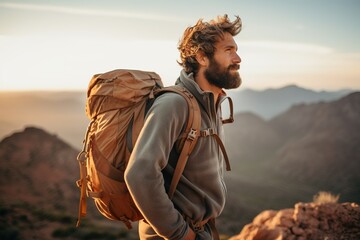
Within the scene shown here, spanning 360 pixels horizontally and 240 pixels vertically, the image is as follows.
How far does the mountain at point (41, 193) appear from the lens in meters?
9.85

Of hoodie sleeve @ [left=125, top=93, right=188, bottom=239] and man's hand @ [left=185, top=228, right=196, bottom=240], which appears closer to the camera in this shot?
hoodie sleeve @ [left=125, top=93, right=188, bottom=239]

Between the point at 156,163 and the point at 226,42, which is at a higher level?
the point at 226,42

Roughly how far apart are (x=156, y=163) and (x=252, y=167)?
55.3m

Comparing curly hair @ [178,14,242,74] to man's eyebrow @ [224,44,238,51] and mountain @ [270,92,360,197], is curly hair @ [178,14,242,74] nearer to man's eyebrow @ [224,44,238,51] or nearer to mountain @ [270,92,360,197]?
man's eyebrow @ [224,44,238,51]

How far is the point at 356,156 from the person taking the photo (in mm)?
46438

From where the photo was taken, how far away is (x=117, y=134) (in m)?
2.03

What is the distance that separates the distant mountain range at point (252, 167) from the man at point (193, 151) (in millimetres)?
8694

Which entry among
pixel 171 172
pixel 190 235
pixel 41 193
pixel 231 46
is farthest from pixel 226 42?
pixel 41 193

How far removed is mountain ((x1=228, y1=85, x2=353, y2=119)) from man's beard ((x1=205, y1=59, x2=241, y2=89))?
135797 mm

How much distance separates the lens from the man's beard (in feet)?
7.89

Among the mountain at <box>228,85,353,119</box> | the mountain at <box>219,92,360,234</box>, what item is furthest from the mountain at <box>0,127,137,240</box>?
the mountain at <box>228,85,353,119</box>

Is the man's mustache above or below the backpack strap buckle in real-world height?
above

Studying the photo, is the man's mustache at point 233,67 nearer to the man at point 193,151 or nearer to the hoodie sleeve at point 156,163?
the man at point 193,151

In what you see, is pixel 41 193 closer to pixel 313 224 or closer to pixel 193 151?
pixel 313 224
